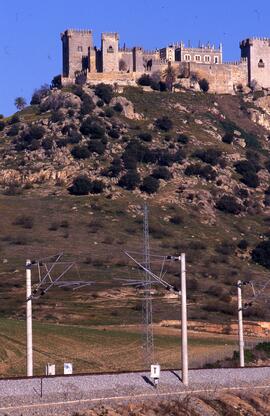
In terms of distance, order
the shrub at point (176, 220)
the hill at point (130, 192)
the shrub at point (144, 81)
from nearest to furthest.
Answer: the hill at point (130, 192)
the shrub at point (176, 220)
the shrub at point (144, 81)

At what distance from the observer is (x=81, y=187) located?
12081 cm

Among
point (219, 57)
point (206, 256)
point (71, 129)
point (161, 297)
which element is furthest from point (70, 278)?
point (219, 57)

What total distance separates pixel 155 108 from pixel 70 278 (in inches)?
2282

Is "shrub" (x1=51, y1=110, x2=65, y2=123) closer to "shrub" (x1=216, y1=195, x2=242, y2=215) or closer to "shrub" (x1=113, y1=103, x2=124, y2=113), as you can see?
"shrub" (x1=113, y1=103, x2=124, y2=113)

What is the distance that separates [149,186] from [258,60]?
3955 cm

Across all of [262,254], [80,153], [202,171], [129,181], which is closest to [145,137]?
[202,171]


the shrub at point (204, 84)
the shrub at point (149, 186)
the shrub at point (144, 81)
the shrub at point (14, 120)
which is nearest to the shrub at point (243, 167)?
the shrub at point (149, 186)

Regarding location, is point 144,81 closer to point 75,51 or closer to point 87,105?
point 75,51

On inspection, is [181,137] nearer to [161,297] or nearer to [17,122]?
[17,122]

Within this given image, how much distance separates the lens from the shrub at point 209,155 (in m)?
133

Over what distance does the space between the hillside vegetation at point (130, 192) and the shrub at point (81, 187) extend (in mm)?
113

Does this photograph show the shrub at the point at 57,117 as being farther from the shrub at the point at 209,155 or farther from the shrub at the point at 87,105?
the shrub at the point at 209,155

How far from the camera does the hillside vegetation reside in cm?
9200

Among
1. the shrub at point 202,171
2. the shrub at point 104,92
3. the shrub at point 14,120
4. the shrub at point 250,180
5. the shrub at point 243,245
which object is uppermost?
the shrub at point 104,92
